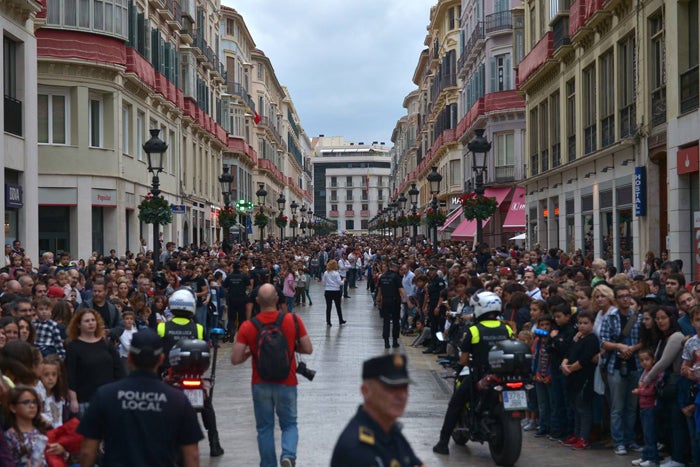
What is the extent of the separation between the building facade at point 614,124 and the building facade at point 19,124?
14126 millimetres

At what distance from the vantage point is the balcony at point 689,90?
757 inches

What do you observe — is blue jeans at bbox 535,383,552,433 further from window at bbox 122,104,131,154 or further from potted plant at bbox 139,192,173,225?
window at bbox 122,104,131,154

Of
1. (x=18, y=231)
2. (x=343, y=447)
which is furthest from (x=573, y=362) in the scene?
(x=18, y=231)

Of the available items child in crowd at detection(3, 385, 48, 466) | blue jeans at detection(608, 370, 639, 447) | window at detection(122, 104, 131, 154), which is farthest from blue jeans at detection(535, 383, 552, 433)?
window at detection(122, 104, 131, 154)

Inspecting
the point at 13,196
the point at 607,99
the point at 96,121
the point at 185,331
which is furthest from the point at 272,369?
the point at 96,121

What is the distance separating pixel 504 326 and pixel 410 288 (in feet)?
46.7

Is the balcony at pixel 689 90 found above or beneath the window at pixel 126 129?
beneath

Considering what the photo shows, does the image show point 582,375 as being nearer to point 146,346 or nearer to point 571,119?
point 146,346

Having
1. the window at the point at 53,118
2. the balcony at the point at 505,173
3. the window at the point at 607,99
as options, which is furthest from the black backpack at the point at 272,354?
the balcony at the point at 505,173

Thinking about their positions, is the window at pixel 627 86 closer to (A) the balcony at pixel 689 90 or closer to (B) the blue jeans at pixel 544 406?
(A) the balcony at pixel 689 90

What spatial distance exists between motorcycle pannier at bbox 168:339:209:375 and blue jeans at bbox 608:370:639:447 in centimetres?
415

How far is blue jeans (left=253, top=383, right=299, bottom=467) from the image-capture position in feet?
29.7

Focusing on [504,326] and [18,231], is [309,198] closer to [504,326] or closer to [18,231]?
[18,231]

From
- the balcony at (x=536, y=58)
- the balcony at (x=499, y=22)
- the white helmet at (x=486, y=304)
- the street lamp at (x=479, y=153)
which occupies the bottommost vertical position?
the white helmet at (x=486, y=304)
